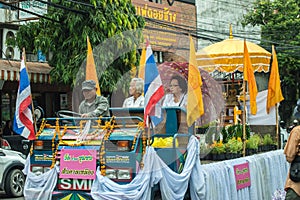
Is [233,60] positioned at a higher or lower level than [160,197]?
higher

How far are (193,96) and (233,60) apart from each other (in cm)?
565

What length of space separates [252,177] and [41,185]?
3.67 metres

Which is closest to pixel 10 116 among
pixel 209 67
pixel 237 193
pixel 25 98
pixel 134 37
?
pixel 134 37

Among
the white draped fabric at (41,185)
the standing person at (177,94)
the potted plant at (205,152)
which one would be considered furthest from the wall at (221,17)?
the white draped fabric at (41,185)

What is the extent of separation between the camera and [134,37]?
56.0 feet

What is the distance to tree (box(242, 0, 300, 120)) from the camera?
95.3 ft

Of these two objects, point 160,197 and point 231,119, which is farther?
point 231,119

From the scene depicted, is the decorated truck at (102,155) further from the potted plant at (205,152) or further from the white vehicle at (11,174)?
the white vehicle at (11,174)

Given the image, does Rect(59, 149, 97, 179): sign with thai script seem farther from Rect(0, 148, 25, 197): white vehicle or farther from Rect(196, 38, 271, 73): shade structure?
Rect(196, 38, 271, 73): shade structure

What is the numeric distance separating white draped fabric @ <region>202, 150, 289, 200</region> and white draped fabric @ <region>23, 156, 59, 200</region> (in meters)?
2.16

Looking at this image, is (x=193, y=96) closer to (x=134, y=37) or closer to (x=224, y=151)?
(x=224, y=151)

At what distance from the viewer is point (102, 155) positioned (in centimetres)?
730

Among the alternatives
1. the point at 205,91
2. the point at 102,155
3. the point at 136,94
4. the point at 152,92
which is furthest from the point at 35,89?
the point at 152,92

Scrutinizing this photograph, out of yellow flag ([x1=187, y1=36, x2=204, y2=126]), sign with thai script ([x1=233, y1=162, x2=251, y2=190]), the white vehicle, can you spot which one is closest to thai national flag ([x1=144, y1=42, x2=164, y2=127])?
yellow flag ([x1=187, y1=36, x2=204, y2=126])
